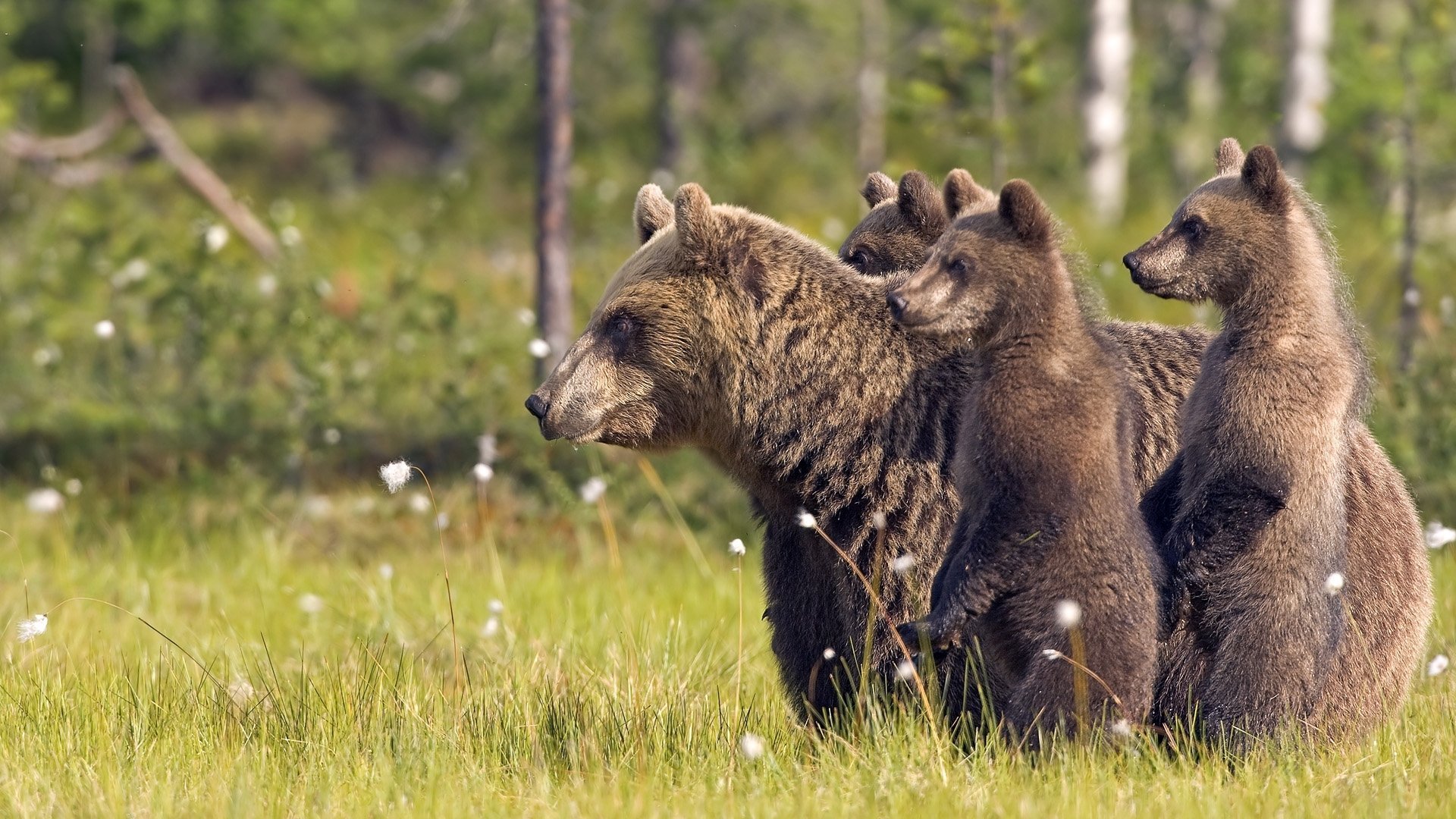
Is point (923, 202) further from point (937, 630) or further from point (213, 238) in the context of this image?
point (213, 238)

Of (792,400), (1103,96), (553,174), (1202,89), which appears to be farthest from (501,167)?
(792,400)

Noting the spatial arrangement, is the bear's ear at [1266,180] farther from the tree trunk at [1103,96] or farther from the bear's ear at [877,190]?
the tree trunk at [1103,96]

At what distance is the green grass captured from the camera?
405 cm

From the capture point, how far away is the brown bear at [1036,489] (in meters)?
4.06

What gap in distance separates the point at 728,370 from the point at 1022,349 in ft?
3.35

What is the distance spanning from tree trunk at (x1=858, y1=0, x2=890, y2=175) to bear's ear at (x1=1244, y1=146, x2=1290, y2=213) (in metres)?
17.9

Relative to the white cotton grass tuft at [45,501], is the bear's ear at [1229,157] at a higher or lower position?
higher

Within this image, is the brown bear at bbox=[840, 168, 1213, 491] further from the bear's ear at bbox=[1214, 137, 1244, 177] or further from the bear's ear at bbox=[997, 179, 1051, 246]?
the bear's ear at bbox=[1214, 137, 1244, 177]

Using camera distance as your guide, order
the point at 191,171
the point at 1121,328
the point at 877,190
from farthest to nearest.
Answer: the point at 191,171
the point at 877,190
the point at 1121,328

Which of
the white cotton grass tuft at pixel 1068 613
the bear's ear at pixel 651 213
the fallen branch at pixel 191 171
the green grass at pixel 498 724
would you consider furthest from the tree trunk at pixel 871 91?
the white cotton grass tuft at pixel 1068 613

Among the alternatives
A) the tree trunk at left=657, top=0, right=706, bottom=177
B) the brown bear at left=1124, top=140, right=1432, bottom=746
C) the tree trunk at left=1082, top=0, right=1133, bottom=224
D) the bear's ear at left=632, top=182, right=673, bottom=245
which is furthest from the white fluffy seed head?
the tree trunk at left=1082, top=0, right=1133, bottom=224

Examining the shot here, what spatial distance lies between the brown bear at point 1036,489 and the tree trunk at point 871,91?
711 inches

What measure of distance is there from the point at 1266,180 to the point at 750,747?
1.98 meters

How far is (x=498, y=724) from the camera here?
15.4 ft
